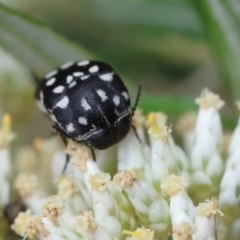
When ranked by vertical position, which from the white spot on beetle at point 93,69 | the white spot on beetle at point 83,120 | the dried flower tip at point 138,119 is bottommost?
the dried flower tip at point 138,119

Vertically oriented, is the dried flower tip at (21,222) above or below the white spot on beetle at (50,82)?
below

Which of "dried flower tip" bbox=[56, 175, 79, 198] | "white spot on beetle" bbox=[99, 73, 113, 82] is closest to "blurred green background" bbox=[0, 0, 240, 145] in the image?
"white spot on beetle" bbox=[99, 73, 113, 82]

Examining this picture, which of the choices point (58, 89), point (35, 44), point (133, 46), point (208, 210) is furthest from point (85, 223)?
point (133, 46)

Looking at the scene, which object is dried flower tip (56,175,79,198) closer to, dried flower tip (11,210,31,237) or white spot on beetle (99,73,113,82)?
dried flower tip (11,210,31,237)

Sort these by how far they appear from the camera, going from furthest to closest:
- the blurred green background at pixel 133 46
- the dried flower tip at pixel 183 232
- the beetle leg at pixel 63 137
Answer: the blurred green background at pixel 133 46
the beetle leg at pixel 63 137
the dried flower tip at pixel 183 232

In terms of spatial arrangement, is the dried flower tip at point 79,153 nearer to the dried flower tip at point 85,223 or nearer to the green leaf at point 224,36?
the dried flower tip at point 85,223

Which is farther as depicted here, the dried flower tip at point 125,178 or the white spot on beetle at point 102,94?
the white spot on beetle at point 102,94

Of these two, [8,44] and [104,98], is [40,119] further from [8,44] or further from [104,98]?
[104,98]

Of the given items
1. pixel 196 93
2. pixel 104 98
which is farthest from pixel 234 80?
pixel 196 93

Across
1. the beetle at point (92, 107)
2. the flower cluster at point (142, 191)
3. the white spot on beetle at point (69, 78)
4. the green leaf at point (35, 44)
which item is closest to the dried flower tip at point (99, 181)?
the flower cluster at point (142, 191)
